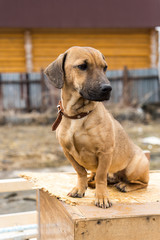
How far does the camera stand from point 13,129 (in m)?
8.45

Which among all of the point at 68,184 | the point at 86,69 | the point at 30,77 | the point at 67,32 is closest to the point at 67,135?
the point at 86,69

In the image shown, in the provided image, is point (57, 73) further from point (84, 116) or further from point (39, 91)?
point (39, 91)

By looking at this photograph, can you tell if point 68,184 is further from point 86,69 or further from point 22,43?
point 22,43

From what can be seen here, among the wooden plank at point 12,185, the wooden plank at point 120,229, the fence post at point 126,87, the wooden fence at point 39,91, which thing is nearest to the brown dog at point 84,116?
the wooden plank at point 120,229

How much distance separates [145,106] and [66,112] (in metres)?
8.96

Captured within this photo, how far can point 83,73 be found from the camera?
65.1 inches

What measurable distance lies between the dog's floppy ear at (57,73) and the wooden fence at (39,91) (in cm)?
787

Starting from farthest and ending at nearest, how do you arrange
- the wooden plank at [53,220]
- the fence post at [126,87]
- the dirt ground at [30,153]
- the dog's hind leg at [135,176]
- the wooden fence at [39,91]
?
the fence post at [126,87] → the wooden fence at [39,91] → the dirt ground at [30,153] → the dog's hind leg at [135,176] → the wooden plank at [53,220]

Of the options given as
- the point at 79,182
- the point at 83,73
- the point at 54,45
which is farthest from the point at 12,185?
the point at 54,45

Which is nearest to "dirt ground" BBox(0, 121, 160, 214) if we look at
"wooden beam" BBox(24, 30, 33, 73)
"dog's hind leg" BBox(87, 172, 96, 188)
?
"dog's hind leg" BBox(87, 172, 96, 188)

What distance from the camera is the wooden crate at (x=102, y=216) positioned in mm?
1612

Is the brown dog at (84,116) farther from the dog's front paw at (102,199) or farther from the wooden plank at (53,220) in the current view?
the wooden plank at (53,220)

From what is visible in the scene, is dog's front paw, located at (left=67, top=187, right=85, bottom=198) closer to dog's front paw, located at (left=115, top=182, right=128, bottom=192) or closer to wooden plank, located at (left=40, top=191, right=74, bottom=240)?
wooden plank, located at (left=40, top=191, right=74, bottom=240)

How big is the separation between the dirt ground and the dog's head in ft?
6.58
